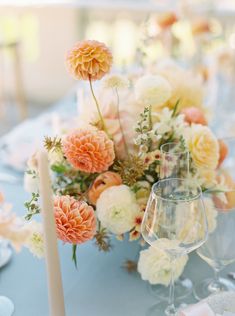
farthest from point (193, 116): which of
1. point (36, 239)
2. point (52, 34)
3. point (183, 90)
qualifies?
point (52, 34)

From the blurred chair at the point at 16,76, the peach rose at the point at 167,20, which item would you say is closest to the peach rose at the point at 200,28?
the peach rose at the point at 167,20

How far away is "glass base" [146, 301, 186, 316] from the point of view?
887 millimetres

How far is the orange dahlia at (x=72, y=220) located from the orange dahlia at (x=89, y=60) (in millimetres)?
216

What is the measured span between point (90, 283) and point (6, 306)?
0.55ft

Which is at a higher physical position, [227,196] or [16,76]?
[16,76]

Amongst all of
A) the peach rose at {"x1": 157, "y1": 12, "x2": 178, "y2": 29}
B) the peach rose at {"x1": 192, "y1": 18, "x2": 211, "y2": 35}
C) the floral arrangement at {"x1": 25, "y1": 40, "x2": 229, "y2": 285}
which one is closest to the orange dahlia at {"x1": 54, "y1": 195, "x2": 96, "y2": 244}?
the floral arrangement at {"x1": 25, "y1": 40, "x2": 229, "y2": 285}

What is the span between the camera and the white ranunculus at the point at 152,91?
100 cm

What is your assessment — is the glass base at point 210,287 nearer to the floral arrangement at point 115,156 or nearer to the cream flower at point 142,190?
the floral arrangement at point 115,156

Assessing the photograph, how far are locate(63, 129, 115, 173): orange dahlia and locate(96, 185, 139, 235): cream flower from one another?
0.18ft

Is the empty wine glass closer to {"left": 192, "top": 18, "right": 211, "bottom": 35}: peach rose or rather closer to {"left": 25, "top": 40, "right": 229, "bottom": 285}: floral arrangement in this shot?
{"left": 25, "top": 40, "right": 229, "bottom": 285}: floral arrangement

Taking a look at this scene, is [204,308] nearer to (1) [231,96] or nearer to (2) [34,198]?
(2) [34,198]

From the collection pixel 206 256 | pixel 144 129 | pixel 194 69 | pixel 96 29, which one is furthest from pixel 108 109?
pixel 96 29

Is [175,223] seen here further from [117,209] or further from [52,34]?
[52,34]

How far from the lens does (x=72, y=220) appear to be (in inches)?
32.9
